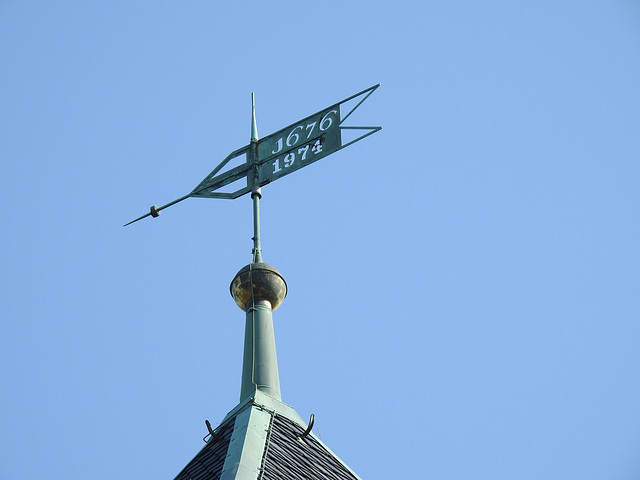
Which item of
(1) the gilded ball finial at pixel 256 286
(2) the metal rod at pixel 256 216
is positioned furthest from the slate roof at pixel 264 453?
(2) the metal rod at pixel 256 216

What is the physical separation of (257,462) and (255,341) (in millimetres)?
2908

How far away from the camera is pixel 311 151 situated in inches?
579

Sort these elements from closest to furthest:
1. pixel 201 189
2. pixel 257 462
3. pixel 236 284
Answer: pixel 257 462 < pixel 236 284 < pixel 201 189

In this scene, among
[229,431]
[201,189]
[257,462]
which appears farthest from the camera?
[201,189]

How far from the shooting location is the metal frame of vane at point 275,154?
14500 millimetres

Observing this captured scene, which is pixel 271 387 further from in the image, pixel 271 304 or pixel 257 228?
pixel 257 228

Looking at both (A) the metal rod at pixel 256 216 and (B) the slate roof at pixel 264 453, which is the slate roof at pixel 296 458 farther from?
(A) the metal rod at pixel 256 216

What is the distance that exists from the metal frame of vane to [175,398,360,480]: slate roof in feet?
9.47

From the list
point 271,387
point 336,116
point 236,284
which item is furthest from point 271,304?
point 336,116

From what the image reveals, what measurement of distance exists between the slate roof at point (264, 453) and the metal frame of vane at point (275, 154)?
289cm

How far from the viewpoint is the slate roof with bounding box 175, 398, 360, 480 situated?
36.4ft

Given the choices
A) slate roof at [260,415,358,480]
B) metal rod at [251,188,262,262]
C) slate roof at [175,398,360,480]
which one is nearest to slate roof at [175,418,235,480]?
slate roof at [175,398,360,480]

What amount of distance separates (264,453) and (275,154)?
4.97 m

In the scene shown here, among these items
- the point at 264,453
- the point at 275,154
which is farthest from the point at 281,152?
the point at 264,453
